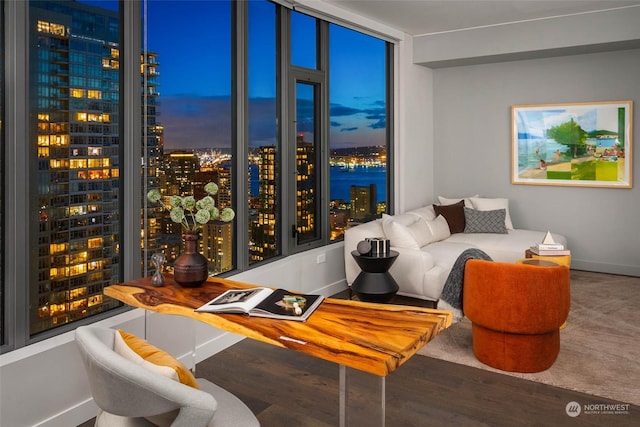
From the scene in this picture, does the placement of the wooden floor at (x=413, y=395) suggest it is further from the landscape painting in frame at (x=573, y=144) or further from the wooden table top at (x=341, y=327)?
the landscape painting in frame at (x=573, y=144)

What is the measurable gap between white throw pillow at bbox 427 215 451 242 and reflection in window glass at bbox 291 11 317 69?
2.13 m

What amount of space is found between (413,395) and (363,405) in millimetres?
1053

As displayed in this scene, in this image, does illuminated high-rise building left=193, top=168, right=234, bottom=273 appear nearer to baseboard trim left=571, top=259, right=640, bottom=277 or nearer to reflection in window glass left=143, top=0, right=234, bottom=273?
reflection in window glass left=143, top=0, right=234, bottom=273

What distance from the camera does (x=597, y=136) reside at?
6191 millimetres

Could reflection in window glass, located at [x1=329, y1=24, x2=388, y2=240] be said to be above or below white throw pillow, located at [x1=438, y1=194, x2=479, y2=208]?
above

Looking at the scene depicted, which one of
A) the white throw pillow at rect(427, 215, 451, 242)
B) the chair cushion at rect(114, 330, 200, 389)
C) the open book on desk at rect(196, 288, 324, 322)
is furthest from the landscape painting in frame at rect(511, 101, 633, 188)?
the chair cushion at rect(114, 330, 200, 389)

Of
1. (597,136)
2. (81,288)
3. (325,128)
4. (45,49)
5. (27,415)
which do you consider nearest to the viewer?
(27,415)

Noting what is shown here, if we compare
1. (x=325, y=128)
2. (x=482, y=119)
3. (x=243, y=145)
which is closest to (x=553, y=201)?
(x=482, y=119)

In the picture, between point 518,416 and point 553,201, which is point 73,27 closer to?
point 518,416

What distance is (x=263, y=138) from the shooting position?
4.64 m

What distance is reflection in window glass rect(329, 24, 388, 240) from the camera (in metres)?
5.68

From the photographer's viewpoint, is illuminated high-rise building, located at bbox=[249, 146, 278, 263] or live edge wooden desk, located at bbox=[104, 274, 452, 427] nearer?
live edge wooden desk, located at bbox=[104, 274, 452, 427]

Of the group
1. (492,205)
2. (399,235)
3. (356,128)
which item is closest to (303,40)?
(356,128)

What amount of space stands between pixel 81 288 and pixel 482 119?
5431 mm
